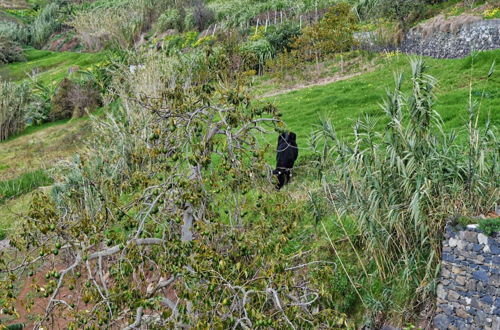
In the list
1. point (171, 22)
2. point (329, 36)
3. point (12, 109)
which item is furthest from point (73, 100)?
point (171, 22)

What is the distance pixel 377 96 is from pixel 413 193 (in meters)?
8.91

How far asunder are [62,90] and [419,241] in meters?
23.9

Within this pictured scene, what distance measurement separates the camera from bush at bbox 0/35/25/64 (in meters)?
42.2

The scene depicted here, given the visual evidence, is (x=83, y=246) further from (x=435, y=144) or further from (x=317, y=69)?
(x=317, y=69)

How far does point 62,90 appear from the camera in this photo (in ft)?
90.8

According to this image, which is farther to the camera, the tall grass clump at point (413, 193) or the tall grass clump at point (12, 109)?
the tall grass clump at point (12, 109)

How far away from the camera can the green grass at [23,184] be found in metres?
16.7

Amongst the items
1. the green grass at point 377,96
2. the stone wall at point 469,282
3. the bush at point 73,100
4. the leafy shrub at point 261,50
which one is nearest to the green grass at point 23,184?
the green grass at point 377,96

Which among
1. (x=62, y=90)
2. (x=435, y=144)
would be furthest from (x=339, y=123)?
(x=62, y=90)

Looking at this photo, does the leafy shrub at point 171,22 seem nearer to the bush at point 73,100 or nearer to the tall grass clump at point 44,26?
the bush at point 73,100

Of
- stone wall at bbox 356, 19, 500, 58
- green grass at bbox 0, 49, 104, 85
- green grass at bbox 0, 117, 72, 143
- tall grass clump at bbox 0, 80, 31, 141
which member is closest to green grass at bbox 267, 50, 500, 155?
stone wall at bbox 356, 19, 500, 58

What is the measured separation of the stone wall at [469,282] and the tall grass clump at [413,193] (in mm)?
246

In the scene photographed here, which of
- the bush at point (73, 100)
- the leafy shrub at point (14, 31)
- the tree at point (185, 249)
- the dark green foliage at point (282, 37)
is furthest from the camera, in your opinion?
the leafy shrub at point (14, 31)

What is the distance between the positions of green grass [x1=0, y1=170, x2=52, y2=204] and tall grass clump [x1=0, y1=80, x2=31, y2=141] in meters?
8.53
